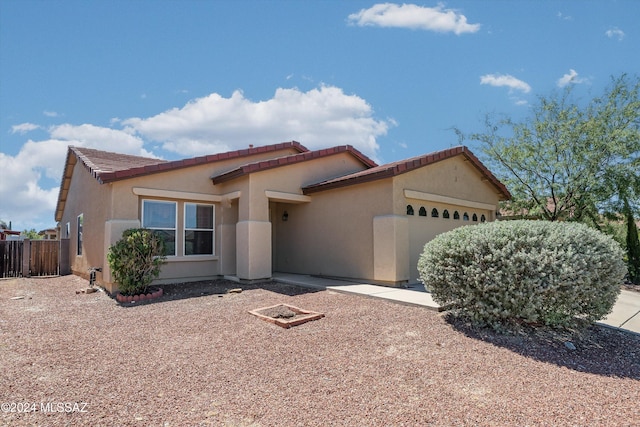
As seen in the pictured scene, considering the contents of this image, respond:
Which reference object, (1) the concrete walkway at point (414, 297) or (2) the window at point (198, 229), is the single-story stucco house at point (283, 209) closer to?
(2) the window at point (198, 229)

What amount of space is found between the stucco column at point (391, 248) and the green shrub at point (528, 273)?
351cm

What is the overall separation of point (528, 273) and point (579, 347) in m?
1.38

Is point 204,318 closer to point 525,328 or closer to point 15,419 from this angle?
point 15,419

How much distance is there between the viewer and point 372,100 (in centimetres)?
1433

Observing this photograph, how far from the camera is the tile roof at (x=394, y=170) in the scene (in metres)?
10.3

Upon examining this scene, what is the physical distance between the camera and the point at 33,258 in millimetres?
16344

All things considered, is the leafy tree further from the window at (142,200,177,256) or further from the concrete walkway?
the window at (142,200,177,256)

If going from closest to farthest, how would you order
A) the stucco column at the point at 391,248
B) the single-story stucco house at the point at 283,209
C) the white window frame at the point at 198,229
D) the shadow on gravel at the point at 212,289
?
the shadow on gravel at the point at 212,289 < the stucco column at the point at 391,248 < the single-story stucco house at the point at 283,209 < the white window frame at the point at 198,229

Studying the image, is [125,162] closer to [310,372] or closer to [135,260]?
[135,260]

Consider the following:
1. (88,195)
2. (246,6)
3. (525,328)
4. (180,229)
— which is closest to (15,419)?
(525,328)

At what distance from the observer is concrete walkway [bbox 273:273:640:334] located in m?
7.23

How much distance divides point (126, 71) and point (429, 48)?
9822mm

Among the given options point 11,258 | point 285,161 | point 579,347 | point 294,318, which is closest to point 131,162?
point 285,161

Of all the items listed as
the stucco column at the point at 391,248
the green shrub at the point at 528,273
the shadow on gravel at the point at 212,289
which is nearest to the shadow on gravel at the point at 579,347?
the green shrub at the point at 528,273
